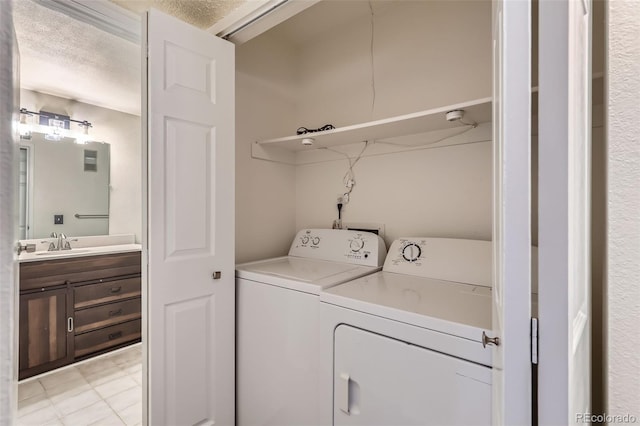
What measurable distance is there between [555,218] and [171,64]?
1.58m

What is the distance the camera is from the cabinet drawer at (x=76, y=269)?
2336 millimetres

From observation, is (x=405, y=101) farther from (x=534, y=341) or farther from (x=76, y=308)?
(x=76, y=308)

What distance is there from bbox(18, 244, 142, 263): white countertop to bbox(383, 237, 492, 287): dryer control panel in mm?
2694

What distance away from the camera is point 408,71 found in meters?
1.88

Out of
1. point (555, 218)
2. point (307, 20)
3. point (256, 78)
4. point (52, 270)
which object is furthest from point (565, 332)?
point (52, 270)

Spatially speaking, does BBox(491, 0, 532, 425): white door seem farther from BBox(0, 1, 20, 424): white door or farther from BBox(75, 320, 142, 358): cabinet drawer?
BBox(75, 320, 142, 358): cabinet drawer

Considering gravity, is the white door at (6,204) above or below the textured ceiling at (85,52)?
below

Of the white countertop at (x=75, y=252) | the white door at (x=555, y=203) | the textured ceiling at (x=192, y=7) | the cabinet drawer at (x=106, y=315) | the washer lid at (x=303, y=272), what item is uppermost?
the textured ceiling at (x=192, y=7)

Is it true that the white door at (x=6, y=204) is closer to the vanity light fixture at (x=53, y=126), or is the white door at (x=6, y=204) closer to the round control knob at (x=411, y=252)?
the round control knob at (x=411, y=252)

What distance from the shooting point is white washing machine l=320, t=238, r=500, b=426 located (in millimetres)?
913

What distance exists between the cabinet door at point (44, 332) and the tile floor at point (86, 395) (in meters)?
0.11
